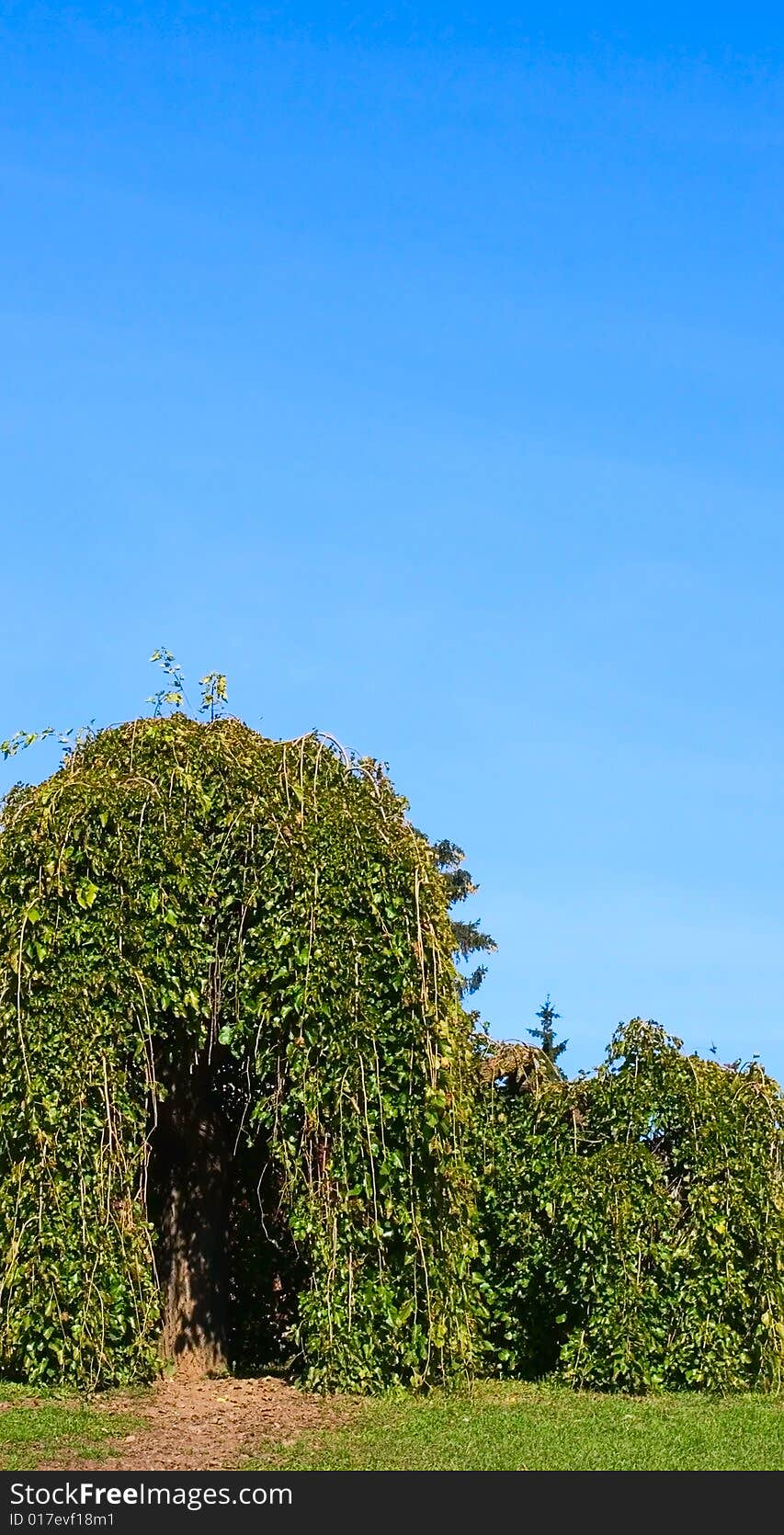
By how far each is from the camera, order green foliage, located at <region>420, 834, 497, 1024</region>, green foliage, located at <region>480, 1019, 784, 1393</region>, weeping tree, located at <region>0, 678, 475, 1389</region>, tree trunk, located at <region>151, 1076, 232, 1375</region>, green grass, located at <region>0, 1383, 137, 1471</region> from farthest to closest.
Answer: green foliage, located at <region>420, 834, 497, 1024</region>, tree trunk, located at <region>151, 1076, 232, 1375</region>, green foliage, located at <region>480, 1019, 784, 1393</region>, weeping tree, located at <region>0, 678, 475, 1389</region>, green grass, located at <region>0, 1383, 137, 1471</region>

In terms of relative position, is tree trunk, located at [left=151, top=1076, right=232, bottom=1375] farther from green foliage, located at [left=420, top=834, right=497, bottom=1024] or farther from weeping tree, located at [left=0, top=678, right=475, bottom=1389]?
green foliage, located at [left=420, top=834, right=497, bottom=1024]

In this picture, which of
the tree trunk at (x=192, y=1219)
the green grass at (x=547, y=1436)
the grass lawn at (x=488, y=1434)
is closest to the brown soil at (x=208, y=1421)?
the grass lawn at (x=488, y=1434)

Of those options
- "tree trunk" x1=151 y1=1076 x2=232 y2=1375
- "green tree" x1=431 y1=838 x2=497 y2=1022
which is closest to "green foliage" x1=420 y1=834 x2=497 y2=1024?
"green tree" x1=431 y1=838 x2=497 y2=1022

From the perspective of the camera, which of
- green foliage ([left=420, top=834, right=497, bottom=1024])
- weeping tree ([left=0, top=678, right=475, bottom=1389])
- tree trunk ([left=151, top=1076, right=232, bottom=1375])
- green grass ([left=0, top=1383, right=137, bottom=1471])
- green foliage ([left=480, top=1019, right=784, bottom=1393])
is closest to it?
green grass ([left=0, top=1383, right=137, bottom=1471])

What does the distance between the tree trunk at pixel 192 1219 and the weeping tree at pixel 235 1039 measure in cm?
83

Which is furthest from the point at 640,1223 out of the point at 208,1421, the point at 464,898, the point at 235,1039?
the point at 464,898

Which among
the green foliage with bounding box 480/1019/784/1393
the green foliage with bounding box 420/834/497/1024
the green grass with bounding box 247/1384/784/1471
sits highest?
the green foliage with bounding box 420/834/497/1024

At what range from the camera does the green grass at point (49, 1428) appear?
8.66m

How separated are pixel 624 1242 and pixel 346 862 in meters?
3.50

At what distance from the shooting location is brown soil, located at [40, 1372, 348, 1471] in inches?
341

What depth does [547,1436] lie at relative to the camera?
935 cm

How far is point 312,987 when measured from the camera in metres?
10.5

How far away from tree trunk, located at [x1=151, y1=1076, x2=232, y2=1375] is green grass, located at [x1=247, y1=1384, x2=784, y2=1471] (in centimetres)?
222
